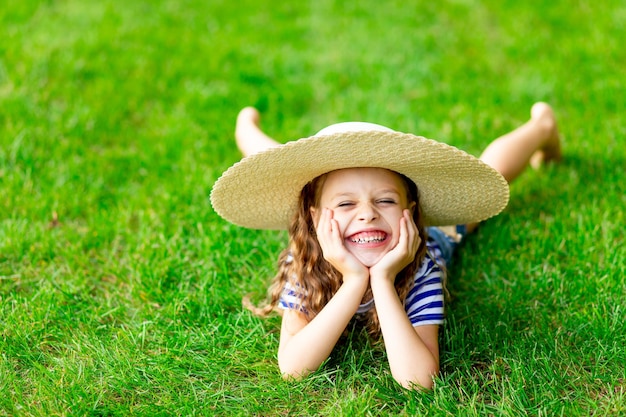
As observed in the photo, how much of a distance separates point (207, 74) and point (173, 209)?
1.82m

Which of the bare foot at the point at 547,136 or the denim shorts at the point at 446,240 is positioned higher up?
the bare foot at the point at 547,136

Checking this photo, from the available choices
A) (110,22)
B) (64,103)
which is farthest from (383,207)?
(110,22)

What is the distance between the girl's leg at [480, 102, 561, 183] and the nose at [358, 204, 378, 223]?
4.16 ft

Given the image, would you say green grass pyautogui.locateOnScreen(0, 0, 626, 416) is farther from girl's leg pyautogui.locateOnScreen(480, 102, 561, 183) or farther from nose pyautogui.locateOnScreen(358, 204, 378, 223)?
nose pyautogui.locateOnScreen(358, 204, 378, 223)

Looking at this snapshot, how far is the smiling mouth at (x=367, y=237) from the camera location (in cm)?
261

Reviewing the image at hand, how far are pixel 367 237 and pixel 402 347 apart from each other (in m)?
0.42

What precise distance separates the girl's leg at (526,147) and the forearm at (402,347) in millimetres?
1408

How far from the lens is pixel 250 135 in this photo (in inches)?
160

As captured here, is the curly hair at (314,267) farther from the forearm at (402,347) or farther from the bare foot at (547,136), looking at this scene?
the bare foot at (547,136)

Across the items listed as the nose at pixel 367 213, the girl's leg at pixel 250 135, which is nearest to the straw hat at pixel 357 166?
the nose at pixel 367 213

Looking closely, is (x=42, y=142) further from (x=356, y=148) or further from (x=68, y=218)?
(x=356, y=148)

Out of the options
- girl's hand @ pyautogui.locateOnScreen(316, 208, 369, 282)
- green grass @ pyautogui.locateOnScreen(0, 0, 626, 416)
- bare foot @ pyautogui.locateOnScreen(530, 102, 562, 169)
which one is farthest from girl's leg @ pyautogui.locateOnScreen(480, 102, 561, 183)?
girl's hand @ pyautogui.locateOnScreen(316, 208, 369, 282)

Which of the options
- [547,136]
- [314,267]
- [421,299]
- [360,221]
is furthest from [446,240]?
[547,136]

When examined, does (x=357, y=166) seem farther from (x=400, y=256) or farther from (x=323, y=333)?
(x=323, y=333)
